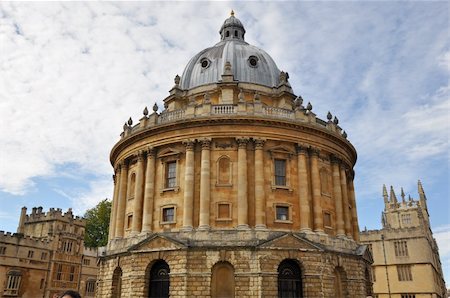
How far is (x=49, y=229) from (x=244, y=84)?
125ft

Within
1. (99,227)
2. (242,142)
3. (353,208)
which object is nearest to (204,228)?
(242,142)

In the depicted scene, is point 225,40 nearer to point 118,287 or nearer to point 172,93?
point 172,93

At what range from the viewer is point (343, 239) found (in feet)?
106

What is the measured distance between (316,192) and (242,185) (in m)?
5.89

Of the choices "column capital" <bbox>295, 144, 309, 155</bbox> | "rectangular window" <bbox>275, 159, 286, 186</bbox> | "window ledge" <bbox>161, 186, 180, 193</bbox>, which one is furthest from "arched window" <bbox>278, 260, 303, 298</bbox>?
"window ledge" <bbox>161, 186, 180, 193</bbox>

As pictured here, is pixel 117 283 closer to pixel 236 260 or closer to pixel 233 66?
pixel 236 260

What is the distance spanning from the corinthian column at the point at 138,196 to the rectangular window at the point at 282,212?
34.8 feet

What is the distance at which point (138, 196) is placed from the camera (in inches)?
1313

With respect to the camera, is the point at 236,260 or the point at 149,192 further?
the point at 149,192

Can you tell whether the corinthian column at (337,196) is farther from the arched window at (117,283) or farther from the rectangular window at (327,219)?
the arched window at (117,283)

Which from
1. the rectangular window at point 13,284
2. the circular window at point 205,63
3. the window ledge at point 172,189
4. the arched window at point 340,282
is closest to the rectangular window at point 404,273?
the arched window at point 340,282

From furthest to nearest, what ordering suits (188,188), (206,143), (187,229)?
(206,143) < (188,188) < (187,229)

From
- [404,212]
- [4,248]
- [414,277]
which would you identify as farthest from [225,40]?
[404,212]

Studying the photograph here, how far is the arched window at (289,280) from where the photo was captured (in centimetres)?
2835
